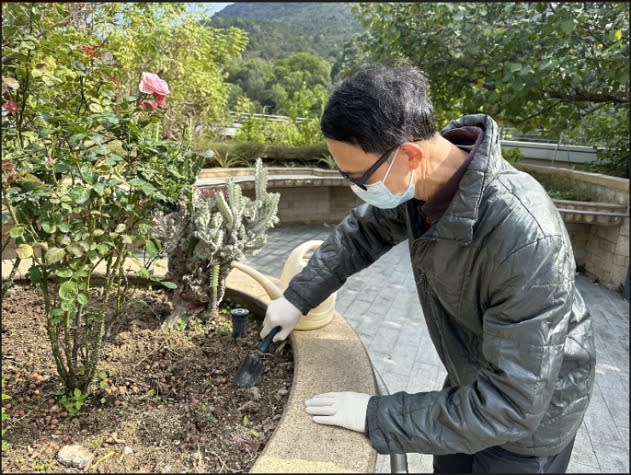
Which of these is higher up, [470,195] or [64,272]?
[470,195]

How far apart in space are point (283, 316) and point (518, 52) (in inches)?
182

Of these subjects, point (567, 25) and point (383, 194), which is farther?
point (567, 25)

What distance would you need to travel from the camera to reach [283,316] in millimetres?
1547

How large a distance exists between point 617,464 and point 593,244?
3.85 meters

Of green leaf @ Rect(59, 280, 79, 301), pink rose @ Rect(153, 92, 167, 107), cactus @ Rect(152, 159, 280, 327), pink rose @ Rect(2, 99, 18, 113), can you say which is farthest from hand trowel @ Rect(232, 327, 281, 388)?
pink rose @ Rect(2, 99, 18, 113)

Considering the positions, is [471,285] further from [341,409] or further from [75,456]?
[75,456]

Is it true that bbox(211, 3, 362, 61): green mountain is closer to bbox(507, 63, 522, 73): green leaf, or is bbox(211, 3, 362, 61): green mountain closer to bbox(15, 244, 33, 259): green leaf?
bbox(507, 63, 522, 73): green leaf

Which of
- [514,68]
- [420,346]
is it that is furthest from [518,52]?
[420,346]

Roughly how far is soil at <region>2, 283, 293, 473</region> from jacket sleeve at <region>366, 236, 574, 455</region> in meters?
0.58

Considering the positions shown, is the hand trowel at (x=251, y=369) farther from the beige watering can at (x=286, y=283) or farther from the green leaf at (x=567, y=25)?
the green leaf at (x=567, y=25)

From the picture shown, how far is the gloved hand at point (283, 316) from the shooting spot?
5.08 feet

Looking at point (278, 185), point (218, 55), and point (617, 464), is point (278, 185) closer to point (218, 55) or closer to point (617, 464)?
point (218, 55)

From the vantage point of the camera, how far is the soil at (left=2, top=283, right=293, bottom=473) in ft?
4.02

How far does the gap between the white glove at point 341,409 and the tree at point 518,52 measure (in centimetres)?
392
